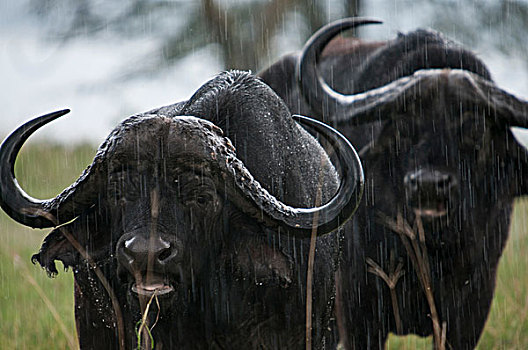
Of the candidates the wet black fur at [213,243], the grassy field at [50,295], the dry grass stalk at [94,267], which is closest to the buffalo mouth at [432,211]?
the wet black fur at [213,243]

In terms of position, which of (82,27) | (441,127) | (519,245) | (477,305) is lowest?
(519,245)

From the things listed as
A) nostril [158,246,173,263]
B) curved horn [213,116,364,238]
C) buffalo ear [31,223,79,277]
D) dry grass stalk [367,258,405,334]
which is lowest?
dry grass stalk [367,258,405,334]

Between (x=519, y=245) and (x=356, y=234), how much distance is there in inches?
202

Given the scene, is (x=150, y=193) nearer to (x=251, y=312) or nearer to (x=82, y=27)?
(x=251, y=312)

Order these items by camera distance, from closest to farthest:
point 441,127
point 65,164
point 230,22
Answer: point 441,127 → point 230,22 → point 65,164

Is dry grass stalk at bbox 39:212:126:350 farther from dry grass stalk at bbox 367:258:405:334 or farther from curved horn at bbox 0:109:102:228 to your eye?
dry grass stalk at bbox 367:258:405:334

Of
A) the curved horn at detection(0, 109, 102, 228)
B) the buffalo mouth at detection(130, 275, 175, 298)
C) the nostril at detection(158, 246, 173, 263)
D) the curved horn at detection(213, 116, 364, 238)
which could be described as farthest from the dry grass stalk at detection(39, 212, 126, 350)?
the curved horn at detection(213, 116, 364, 238)

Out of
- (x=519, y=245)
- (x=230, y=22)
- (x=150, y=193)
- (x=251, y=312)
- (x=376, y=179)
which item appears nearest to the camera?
(x=150, y=193)

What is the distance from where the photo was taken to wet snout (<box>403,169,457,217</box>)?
183 inches

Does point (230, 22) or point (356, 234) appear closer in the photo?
point (356, 234)

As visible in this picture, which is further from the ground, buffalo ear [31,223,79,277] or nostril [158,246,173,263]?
nostril [158,246,173,263]

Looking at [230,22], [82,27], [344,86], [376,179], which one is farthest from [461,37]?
[376,179]

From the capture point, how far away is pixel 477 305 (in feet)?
17.8

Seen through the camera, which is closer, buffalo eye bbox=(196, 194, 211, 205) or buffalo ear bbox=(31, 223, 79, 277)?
buffalo eye bbox=(196, 194, 211, 205)
